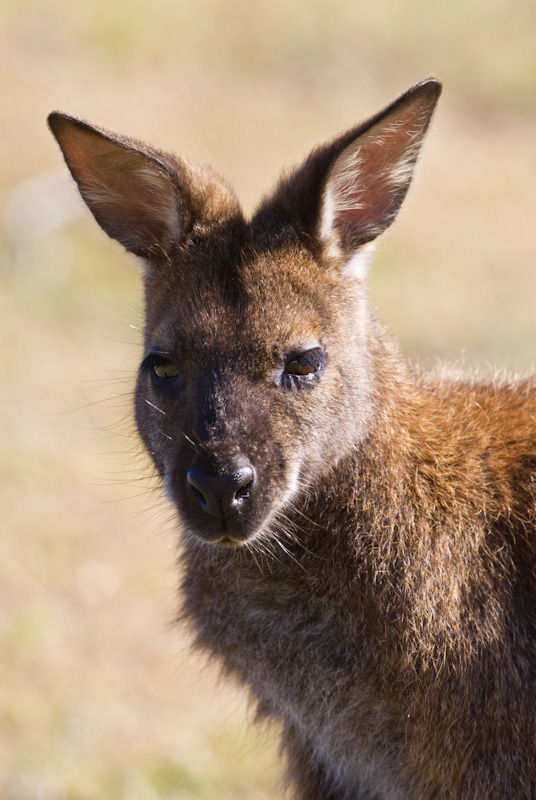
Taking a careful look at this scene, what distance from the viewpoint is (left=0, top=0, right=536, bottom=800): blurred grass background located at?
6.32 metres

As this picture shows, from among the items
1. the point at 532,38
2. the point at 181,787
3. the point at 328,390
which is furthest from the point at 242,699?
the point at 532,38

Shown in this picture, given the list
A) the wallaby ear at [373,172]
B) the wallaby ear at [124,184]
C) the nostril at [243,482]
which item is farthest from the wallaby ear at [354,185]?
the nostril at [243,482]

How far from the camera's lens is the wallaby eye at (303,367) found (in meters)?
4.07

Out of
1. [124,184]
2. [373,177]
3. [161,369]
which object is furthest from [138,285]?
[161,369]

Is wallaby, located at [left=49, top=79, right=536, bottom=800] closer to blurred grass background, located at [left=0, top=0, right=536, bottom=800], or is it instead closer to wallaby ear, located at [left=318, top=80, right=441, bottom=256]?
wallaby ear, located at [left=318, top=80, right=441, bottom=256]

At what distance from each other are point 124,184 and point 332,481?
1.51 m

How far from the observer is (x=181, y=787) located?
6.02 m

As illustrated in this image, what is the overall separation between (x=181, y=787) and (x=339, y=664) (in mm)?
2297

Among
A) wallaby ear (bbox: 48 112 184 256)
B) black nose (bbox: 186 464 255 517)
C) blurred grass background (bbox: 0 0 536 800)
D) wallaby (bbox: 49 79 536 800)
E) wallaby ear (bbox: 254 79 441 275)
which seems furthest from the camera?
blurred grass background (bbox: 0 0 536 800)

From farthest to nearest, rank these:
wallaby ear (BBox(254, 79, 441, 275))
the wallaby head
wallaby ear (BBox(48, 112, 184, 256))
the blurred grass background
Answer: the blurred grass background
wallaby ear (BBox(48, 112, 184, 256))
wallaby ear (BBox(254, 79, 441, 275))
the wallaby head

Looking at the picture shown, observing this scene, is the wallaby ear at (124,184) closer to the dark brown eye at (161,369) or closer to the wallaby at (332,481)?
the wallaby at (332,481)

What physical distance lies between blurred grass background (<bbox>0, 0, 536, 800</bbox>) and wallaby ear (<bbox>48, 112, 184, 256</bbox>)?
43 cm

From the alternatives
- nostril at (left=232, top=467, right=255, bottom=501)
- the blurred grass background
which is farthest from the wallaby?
the blurred grass background

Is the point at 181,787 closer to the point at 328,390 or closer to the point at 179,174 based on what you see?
the point at 328,390
